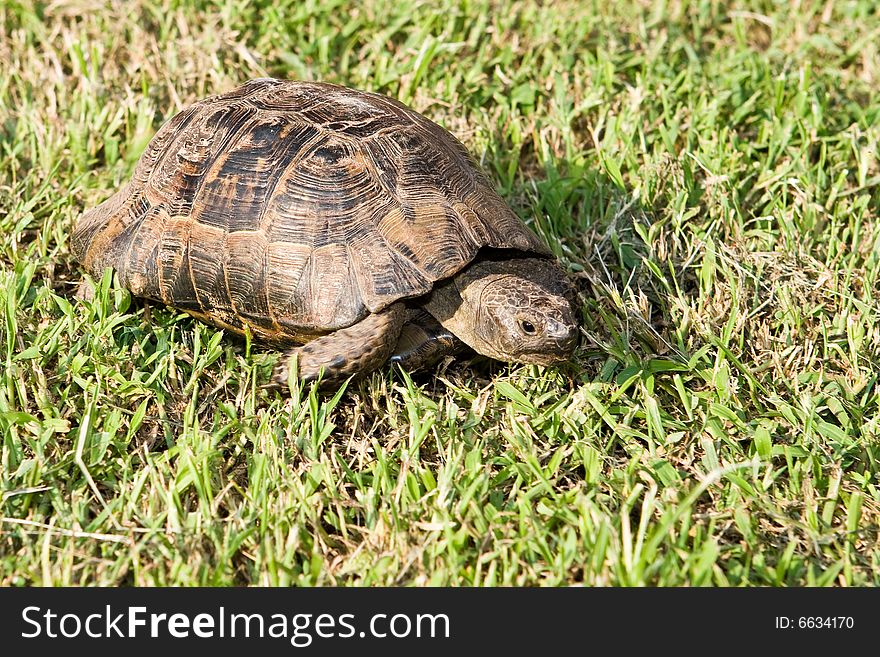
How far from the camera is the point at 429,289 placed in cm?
415

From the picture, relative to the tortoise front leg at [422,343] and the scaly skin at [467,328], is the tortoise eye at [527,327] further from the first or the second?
the tortoise front leg at [422,343]

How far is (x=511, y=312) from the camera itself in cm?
419

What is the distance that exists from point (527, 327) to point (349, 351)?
823 millimetres

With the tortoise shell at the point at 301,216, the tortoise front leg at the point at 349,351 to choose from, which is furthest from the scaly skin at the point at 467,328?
the tortoise shell at the point at 301,216

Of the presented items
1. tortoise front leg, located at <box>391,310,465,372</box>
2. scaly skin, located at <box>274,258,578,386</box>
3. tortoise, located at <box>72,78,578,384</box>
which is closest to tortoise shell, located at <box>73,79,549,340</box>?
tortoise, located at <box>72,78,578,384</box>

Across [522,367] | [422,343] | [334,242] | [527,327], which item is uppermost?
[334,242]

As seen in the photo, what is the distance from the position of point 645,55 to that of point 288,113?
322 centimetres

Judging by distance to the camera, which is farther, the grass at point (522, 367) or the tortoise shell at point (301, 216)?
the tortoise shell at point (301, 216)

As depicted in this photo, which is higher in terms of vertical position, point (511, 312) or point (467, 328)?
point (511, 312)

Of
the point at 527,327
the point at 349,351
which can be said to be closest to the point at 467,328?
the point at 527,327

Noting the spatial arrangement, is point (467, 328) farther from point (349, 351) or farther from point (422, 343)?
point (349, 351)

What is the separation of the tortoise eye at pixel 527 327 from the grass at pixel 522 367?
0.34 metres

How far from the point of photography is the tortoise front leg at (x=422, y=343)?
4332 mm
